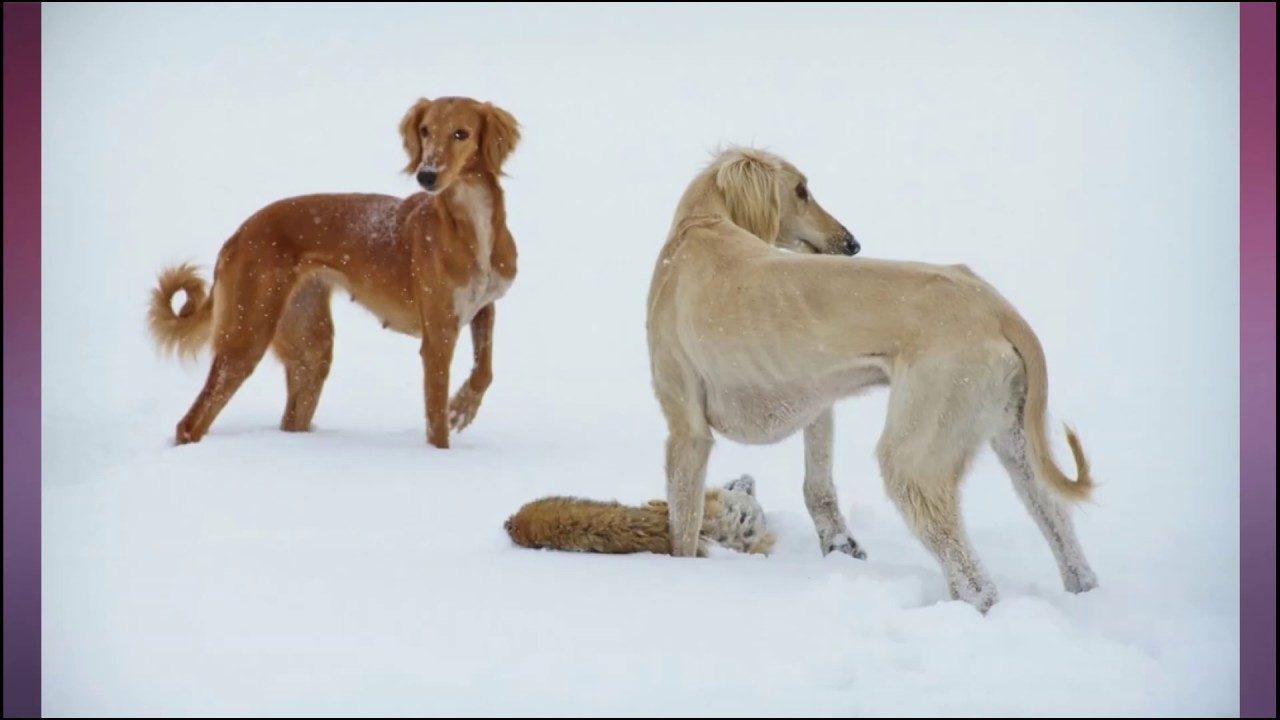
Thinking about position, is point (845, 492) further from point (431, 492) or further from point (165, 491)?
point (165, 491)

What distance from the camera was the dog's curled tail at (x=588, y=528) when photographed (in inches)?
165

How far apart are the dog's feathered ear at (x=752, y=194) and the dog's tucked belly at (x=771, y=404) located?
0.80 metres

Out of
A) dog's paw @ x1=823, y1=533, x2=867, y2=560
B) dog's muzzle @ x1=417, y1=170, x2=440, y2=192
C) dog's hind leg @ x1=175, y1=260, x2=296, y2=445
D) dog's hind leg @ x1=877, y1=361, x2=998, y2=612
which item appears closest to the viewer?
dog's hind leg @ x1=877, y1=361, x2=998, y2=612

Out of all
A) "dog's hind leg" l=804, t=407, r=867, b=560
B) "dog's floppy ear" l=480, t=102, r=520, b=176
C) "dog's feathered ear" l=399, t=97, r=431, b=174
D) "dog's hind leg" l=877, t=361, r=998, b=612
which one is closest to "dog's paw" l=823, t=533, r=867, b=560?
"dog's hind leg" l=804, t=407, r=867, b=560

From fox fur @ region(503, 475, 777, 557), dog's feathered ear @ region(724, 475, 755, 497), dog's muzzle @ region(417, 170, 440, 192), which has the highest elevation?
dog's muzzle @ region(417, 170, 440, 192)

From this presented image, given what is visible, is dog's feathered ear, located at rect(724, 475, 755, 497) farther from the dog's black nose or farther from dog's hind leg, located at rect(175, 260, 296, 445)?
dog's hind leg, located at rect(175, 260, 296, 445)

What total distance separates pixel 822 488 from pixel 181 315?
4096mm

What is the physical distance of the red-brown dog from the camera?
6.27 metres

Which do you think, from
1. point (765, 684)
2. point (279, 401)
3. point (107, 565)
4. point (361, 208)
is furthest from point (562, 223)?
point (765, 684)

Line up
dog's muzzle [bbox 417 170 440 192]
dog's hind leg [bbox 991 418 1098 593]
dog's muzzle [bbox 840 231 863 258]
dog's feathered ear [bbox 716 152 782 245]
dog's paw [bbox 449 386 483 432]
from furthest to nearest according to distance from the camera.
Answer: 1. dog's paw [bbox 449 386 483 432]
2. dog's muzzle [bbox 417 170 440 192]
3. dog's muzzle [bbox 840 231 863 258]
4. dog's feathered ear [bbox 716 152 782 245]
5. dog's hind leg [bbox 991 418 1098 593]

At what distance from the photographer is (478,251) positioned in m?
6.30

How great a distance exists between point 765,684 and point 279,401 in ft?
18.6

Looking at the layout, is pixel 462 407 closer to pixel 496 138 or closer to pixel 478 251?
pixel 478 251

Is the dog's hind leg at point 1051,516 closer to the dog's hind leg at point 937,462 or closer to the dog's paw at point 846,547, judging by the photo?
the dog's hind leg at point 937,462
